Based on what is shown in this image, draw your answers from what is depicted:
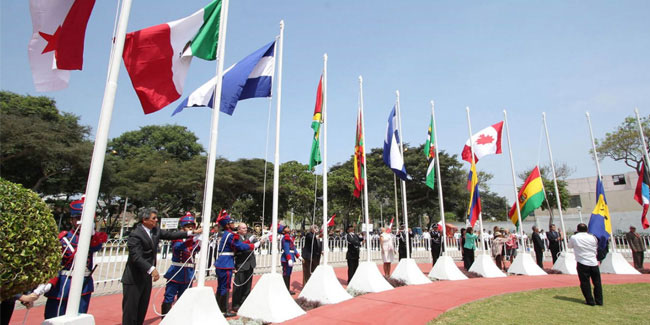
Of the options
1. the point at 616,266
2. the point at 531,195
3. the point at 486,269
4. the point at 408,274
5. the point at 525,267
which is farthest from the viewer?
the point at 531,195

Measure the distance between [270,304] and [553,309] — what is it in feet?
17.6

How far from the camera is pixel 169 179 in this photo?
32.9m

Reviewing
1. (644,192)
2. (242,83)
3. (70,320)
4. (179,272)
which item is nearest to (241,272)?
(179,272)

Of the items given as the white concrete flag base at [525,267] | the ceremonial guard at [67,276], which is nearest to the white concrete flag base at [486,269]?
the white concrete flag base at [525,267]

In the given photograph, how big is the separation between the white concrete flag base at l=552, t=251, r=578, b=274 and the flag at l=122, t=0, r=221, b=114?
44.3ft

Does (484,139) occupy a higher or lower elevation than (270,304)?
higher

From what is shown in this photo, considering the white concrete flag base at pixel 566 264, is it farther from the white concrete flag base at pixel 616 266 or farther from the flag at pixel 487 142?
the flag at pixel 487 142

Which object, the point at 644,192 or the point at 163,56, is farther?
the point at 644,192

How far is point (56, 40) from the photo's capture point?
3998mm

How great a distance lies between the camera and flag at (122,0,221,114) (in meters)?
4.66

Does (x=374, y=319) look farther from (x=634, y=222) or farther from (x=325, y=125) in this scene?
(x=634, y=222)

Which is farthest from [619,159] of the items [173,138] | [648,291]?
[173,138]

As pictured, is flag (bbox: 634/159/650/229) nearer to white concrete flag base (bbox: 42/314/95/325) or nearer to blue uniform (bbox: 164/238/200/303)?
blue uniform (bbox: 164/238/200/303)

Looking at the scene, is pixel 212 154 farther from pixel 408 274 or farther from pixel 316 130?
pixel 408 274
